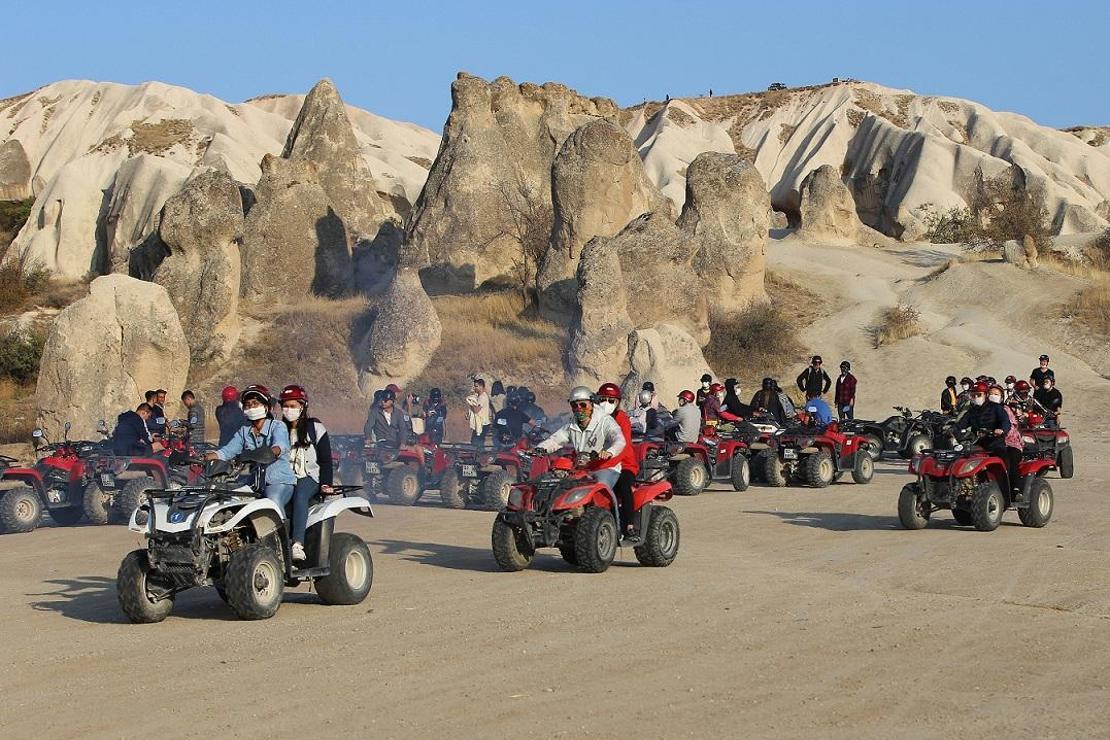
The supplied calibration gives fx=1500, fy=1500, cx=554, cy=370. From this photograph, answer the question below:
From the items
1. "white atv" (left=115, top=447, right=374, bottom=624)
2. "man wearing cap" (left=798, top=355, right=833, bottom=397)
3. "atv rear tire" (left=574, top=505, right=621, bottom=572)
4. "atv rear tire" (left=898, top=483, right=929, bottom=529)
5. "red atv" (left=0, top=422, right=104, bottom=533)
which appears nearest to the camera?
"white atv" (left=115, top=447, right=374, bottom=624)

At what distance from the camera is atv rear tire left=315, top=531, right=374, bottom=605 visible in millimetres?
11469

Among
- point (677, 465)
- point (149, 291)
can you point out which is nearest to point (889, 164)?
point (149, 291)

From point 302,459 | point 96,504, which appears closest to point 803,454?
point 96,504

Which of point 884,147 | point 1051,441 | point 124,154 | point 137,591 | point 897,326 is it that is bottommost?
point 137,591

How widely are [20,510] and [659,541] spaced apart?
31.8 ft

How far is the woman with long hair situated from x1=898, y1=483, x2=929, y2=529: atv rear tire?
7.57 m

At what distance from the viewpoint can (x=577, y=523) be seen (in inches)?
515

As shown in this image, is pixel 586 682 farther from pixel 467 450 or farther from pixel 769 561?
pixel 467 450

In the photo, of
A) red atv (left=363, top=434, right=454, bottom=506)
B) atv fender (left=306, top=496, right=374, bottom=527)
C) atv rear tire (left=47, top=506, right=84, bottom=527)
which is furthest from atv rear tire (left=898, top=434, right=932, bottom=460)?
atv fender (left=306, top=496, right=374, bottom=527)

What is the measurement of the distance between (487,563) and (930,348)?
95.6 ft

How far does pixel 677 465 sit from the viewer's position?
859 inches

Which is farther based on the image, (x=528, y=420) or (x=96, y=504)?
(x=528, y=420)

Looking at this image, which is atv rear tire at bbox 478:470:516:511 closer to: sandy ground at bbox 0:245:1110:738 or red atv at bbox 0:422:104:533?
sandy ground at bbox 0:245:1110:738

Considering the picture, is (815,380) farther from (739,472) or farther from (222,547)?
(222,547)
